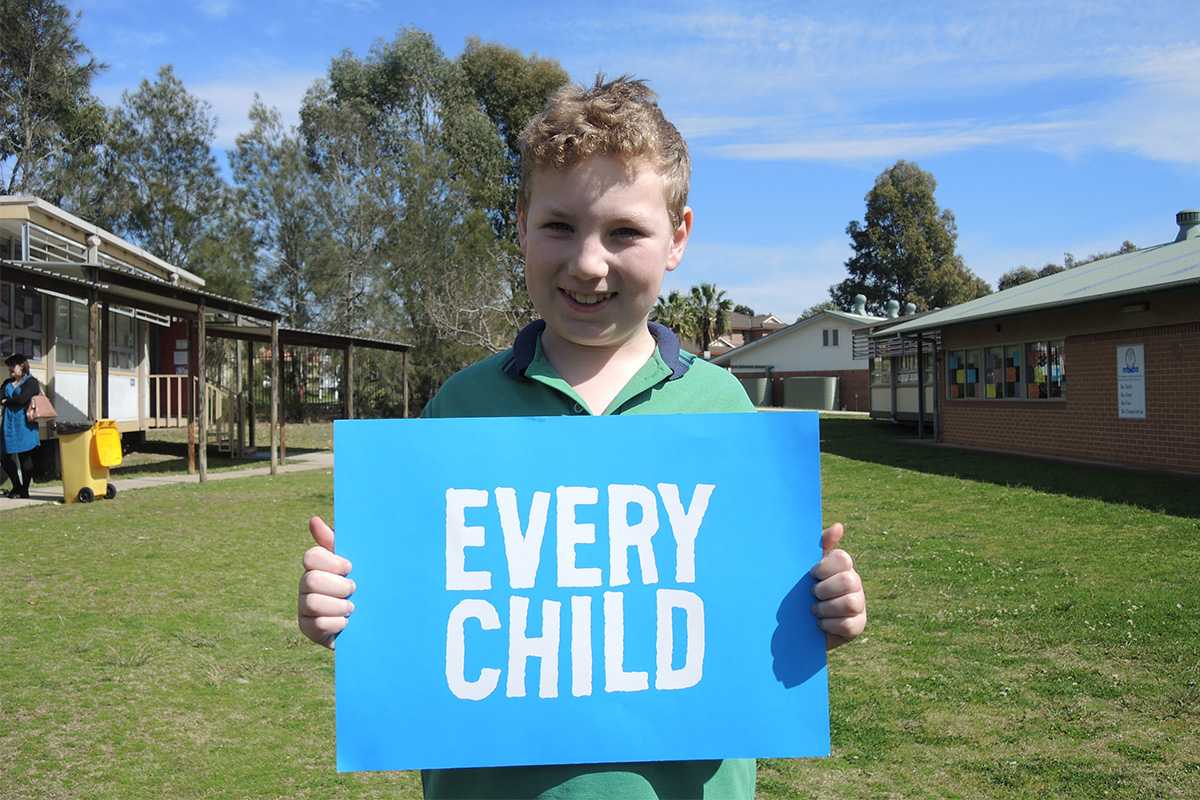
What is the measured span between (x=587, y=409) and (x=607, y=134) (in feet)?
1.79

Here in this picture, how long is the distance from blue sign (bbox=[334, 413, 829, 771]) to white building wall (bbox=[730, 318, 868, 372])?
169ft

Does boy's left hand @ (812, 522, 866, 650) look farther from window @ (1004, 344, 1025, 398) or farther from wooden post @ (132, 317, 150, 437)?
wooden post @ (132, 317, 150, 437)

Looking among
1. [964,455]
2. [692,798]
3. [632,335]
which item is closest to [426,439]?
[632,335]

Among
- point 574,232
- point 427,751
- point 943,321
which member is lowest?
point 427,751

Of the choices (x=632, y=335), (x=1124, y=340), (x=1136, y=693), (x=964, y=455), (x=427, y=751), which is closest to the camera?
(x=427, y=751)

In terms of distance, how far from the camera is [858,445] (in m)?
23.6

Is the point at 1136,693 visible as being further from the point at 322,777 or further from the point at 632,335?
the point at 632,335

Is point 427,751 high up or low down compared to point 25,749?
up

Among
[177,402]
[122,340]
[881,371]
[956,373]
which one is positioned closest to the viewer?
[122,340]

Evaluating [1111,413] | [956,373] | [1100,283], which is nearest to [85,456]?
[1111,413]

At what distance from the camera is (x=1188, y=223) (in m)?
21.6

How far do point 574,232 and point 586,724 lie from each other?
936mm

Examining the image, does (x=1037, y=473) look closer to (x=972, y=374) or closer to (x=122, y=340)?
(x=972, y=374)

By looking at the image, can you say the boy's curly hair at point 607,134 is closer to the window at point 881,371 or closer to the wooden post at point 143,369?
the wooden post at point 143,369
